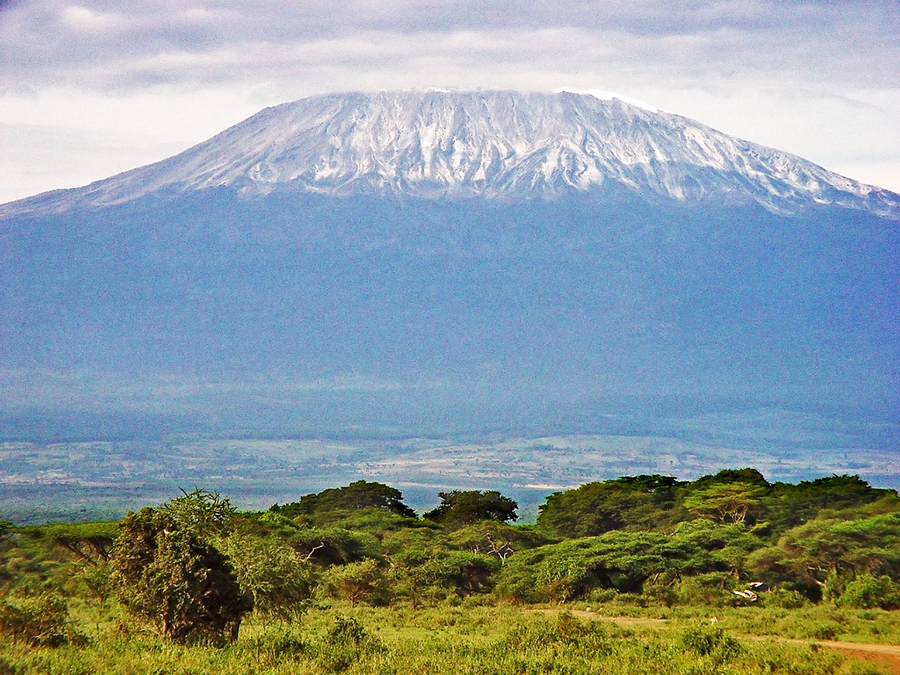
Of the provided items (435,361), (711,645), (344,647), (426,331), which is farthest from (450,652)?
(426,331)

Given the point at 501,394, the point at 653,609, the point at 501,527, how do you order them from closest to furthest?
the point at 653,609
the point at 501,527
the point at 501,394

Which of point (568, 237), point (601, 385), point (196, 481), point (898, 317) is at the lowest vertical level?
point (196, 481)

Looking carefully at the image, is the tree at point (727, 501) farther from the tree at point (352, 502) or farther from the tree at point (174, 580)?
the tree at point (174, 580)

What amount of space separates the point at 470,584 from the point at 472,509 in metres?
12.7

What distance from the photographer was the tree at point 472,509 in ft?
161

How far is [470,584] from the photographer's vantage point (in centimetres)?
3756

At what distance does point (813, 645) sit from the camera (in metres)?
23.0

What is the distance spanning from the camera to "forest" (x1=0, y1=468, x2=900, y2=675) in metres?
20.8

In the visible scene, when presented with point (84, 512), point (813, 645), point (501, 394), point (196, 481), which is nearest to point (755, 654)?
point (813, 645)

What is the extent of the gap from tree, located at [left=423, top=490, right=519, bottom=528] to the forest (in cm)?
12

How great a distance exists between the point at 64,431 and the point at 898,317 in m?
124

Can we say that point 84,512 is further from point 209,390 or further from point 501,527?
point 209,390

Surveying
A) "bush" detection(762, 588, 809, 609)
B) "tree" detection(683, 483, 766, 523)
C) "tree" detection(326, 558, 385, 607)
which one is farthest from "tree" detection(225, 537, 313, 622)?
"tree" detection(683, 483, 766, 523)

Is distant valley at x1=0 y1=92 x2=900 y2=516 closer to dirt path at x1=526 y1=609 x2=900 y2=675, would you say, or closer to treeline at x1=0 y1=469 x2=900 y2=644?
treeline at x1=0 y1=469 x2=900 y2=644
